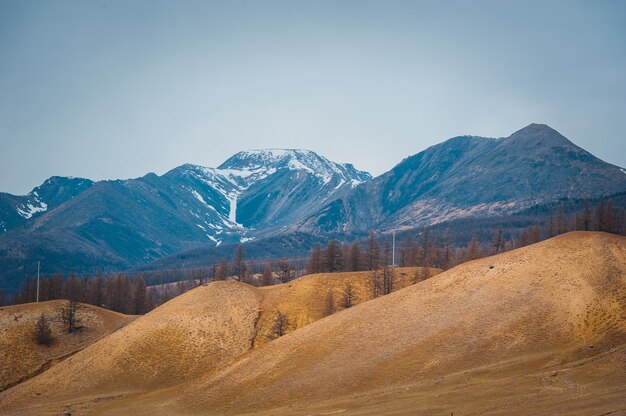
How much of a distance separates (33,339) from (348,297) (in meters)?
59.5

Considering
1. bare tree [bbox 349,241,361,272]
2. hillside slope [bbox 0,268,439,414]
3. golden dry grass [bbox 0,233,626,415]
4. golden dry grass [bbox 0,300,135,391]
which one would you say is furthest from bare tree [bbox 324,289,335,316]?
golden dry grass [bbox 0,300,135,391]

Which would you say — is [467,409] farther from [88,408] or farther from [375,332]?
[88,408]

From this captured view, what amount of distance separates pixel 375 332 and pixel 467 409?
2986cm

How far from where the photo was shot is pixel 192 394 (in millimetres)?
69125

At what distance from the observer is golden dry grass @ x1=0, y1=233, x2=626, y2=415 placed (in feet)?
156

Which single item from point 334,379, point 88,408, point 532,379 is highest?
point 532,379

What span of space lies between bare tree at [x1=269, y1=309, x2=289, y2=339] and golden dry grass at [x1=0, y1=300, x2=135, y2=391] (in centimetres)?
3831

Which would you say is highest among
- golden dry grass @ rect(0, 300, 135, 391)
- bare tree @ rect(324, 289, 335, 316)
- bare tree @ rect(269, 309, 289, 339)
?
bare tree @ rect(324, 289, 335, 316)

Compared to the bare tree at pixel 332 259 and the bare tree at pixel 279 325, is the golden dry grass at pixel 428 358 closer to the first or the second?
the bare tree at pixel 279 325

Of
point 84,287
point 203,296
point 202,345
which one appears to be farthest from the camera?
point 84,287

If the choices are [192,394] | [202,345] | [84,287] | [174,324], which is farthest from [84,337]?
[84,287]

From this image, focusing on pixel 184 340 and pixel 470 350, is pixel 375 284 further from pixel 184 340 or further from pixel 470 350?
pixel 470 350

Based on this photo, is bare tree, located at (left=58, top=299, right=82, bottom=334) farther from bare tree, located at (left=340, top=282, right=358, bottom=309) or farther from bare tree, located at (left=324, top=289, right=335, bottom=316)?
bare tree, located at (left=340, top=282, right=358, bottom=309)

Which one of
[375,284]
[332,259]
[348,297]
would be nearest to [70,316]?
[348,297]
